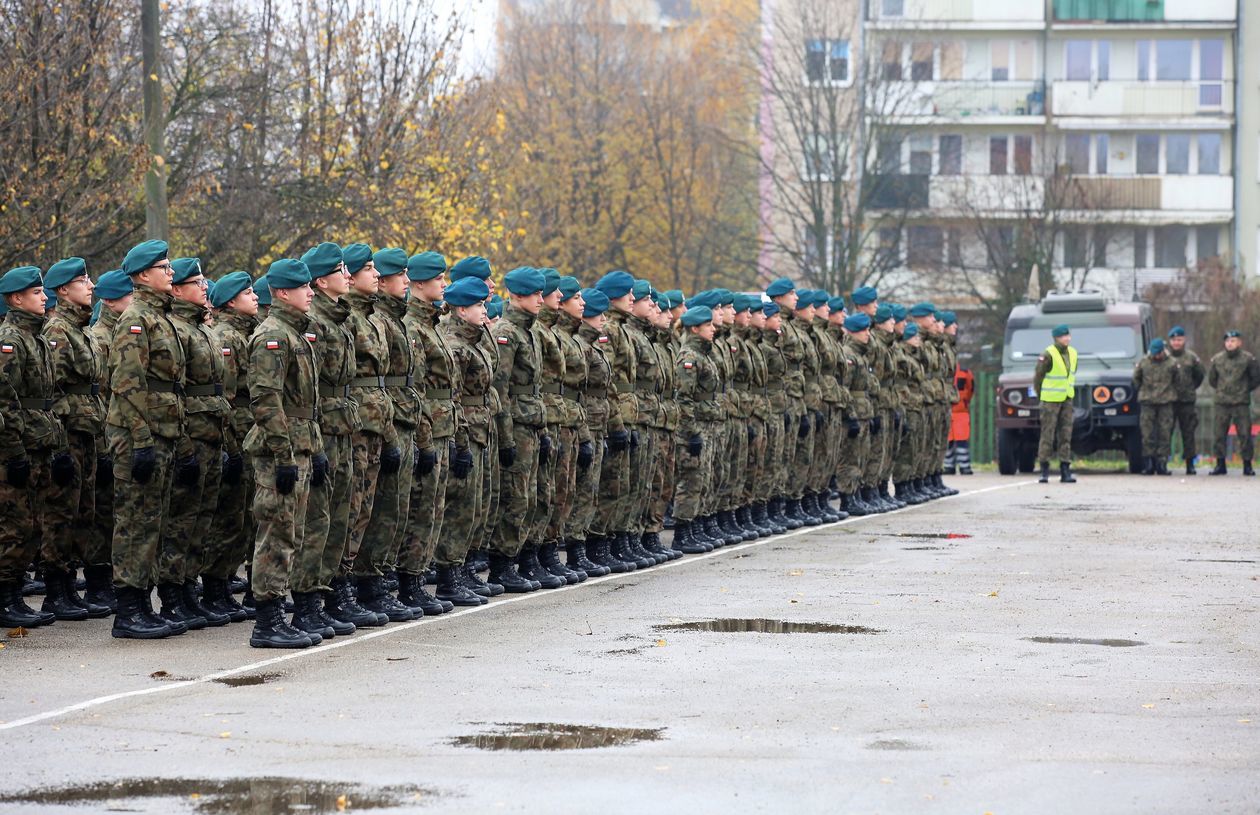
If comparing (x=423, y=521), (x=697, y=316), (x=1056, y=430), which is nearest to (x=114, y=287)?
(x=423, y=521)

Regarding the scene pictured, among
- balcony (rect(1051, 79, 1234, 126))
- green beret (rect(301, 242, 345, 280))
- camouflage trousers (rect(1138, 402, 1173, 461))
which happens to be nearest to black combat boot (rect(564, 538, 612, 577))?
green beret (rect(301, 242, 345, 280))

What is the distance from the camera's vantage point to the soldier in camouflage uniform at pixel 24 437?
12594 mm

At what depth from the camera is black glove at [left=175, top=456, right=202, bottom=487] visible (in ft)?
39.9

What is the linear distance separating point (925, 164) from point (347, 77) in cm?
3448

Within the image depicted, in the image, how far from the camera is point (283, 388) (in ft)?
37.4

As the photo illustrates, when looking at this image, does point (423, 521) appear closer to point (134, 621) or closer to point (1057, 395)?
point (134, 621)

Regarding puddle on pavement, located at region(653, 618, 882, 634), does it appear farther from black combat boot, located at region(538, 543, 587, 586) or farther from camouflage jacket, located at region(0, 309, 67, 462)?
camouflage jacket, located at region(0, 309, 67, 462)

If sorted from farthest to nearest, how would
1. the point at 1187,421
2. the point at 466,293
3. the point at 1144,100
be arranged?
the point at 1144,100, the point at 1187,421, the point at 466,293

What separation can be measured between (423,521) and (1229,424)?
21.7m

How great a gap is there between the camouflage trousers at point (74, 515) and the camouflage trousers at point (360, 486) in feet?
6.21

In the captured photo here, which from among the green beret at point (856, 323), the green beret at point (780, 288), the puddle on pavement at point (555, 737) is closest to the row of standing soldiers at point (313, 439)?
the puddle on pavement at point (555, 737)

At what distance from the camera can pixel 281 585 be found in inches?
448

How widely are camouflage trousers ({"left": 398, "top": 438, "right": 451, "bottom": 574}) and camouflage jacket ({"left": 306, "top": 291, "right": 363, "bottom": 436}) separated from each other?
867 millimetres

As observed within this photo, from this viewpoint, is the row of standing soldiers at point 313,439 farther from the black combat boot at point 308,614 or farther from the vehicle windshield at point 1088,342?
the vehicle windshield at point 1088,342
